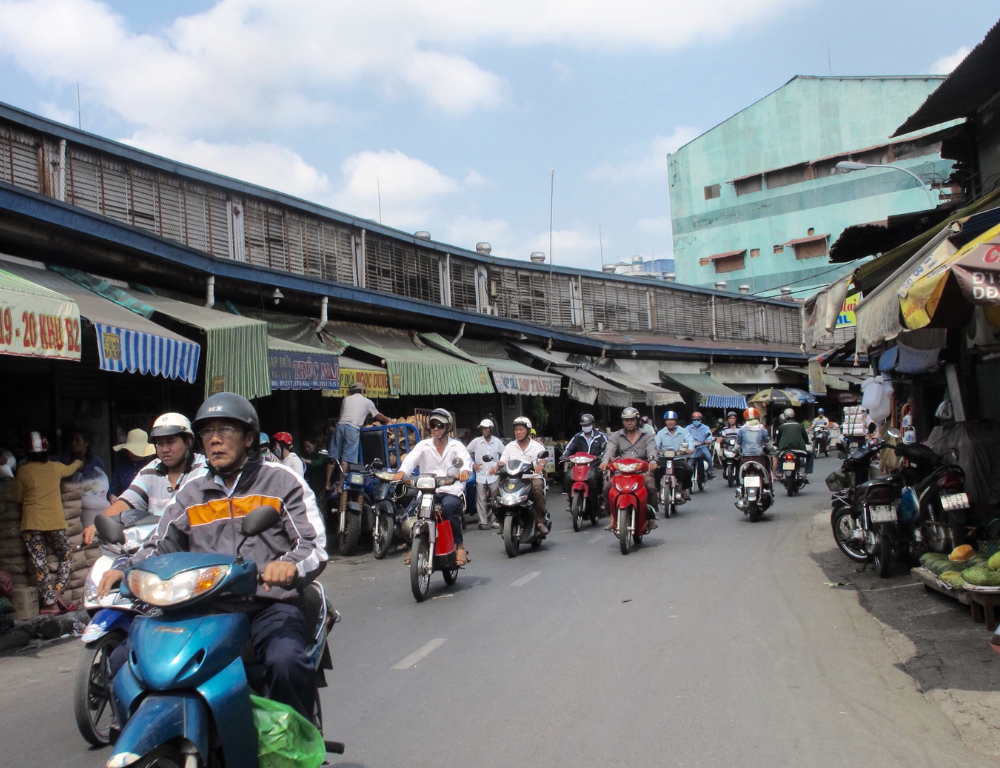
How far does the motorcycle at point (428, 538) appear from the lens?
27.8 feet

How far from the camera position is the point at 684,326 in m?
37.5

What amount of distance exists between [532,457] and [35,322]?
680 cm

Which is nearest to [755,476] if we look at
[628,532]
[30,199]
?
[628,532]

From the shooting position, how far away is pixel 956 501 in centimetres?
786

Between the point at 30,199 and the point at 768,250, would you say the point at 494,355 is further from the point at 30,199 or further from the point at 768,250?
the point at 768,250

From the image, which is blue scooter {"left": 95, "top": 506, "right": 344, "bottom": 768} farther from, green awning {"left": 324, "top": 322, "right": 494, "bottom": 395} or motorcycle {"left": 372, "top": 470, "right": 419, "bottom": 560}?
green awning {"left": 324, "top": 322, "right": 494, "bottom": 395}

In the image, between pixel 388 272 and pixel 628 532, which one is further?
pixel 388 272

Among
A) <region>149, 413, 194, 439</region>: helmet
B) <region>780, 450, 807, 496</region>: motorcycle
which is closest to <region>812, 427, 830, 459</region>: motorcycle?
<region>780, 450, 807, 496</region>: motorcycle

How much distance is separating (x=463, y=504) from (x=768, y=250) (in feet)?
144

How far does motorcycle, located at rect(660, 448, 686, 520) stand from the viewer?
15830 millimetres

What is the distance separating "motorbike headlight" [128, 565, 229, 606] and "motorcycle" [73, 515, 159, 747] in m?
1.74

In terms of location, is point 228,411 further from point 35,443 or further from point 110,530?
point 35,443

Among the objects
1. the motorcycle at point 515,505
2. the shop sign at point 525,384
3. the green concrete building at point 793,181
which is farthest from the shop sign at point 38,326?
the green concrete building at point 793,181

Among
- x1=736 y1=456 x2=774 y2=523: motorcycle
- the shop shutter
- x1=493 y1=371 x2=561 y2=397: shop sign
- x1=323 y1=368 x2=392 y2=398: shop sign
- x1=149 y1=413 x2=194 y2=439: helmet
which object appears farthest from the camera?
x1=493 y1=371 x2=561 y2=397: shop sign
